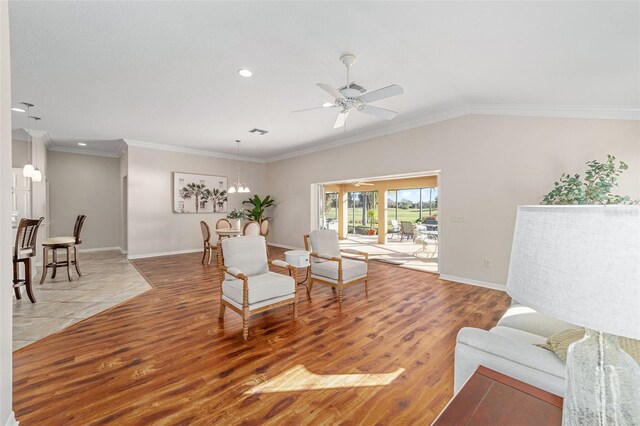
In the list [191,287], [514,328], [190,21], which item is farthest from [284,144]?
[514,328]

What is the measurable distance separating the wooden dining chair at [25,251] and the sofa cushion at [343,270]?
3682mm

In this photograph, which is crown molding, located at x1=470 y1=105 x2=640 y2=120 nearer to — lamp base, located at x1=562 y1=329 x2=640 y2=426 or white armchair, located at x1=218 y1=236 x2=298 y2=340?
white armchair, located at x1=218 y1=236 x2=298 y2=340

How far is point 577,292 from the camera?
1.90ft

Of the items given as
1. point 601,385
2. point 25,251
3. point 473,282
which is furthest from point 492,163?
point 25,251

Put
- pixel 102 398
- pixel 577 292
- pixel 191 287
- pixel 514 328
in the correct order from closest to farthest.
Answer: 1. pixel 577 292
2. pixel 102 398
3. pixel 514 328
4. pixel 191 287

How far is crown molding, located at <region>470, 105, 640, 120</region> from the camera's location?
11.9ft

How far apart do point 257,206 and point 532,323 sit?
299 inches

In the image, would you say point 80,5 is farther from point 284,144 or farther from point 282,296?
point 284,144

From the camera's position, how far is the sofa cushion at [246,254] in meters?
3.11

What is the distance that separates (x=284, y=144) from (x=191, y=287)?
4361mm

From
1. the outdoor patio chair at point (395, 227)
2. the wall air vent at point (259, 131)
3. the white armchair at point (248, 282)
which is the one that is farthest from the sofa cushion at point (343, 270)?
the outdoor patio chair at point (395, 227)

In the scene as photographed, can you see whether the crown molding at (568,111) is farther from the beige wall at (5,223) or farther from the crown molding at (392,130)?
the beige wall at (5,223)

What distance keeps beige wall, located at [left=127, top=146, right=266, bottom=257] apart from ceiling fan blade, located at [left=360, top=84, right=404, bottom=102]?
6300 millimetres

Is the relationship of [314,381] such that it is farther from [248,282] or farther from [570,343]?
[570,343]
